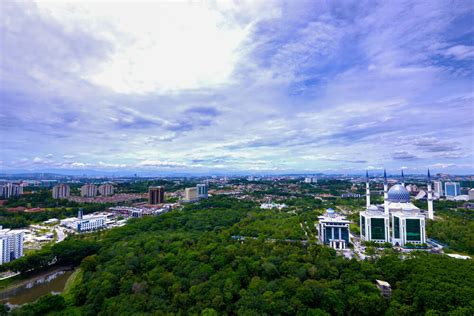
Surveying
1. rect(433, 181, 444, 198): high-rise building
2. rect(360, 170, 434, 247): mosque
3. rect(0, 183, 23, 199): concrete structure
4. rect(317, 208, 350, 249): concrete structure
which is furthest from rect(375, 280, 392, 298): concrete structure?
rect(0, 183, 23, 199): concrete structure

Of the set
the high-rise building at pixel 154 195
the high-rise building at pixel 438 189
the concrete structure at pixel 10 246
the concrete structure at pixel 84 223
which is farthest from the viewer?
the high-rise building at pixel 438 189

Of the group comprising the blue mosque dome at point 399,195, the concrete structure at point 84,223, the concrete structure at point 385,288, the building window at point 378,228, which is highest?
the blue mosque dome at point 399,195

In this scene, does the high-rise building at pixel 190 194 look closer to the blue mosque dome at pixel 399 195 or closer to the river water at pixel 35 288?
the river water at pixel 35 288

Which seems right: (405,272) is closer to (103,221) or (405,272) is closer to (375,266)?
(375,266)

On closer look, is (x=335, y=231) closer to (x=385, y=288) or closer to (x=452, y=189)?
(x=385, y=288)

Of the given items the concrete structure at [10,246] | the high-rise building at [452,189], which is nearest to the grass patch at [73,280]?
the concrete structure at [10,246]

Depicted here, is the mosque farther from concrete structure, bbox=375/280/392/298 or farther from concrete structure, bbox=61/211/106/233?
concrete structure, bbox=61/211/106/233

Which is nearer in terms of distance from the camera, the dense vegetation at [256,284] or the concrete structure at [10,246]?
the dense vegetation at [256,284]

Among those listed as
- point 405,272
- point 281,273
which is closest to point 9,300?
point 281,273
